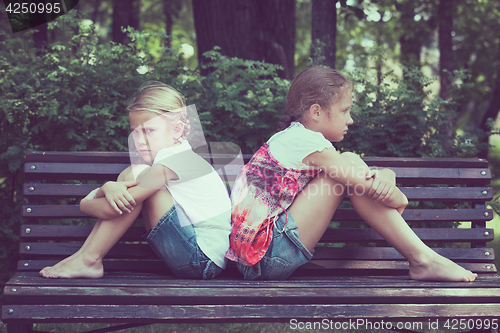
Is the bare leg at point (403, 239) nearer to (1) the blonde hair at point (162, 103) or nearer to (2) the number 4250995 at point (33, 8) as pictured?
(1) the blonde hair at point (162, 103)

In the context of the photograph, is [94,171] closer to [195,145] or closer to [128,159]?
[128,159]

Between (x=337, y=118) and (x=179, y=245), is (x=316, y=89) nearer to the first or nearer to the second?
(x=337, y=118)

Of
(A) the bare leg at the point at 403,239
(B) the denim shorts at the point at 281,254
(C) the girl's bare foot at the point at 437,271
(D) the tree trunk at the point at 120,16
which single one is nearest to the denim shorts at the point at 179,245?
(B) the denim shorts at the point at 281,254

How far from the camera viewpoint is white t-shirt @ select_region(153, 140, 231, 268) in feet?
7.52

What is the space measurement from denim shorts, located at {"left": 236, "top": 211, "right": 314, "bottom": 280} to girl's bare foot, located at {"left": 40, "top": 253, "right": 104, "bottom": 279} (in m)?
0.72

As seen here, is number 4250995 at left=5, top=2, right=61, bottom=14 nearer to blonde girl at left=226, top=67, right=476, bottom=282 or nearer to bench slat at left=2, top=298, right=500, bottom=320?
blonde girl at left=226, top=67, right=476, bottom=282

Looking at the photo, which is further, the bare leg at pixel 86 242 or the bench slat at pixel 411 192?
the bench slat at pixel 411 192

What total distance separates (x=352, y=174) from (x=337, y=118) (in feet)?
1.17

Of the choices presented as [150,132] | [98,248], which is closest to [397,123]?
[150,132]

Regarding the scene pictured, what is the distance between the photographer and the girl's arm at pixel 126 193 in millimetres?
2188

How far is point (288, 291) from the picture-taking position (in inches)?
78.0

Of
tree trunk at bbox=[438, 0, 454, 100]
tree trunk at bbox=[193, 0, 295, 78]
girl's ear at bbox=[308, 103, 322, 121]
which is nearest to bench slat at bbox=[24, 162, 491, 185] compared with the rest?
girl's ear at bbox=[308, 103, 322, 121]

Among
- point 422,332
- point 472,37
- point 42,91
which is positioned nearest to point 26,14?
point 42,91

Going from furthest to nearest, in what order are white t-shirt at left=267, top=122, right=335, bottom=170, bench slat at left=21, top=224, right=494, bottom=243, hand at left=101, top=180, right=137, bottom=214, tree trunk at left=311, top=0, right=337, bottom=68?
tree trunk at left=311, top=0, right=337, bottom=68
bench slat at left=21, top=224, right=494, bottom=243
white t-shirt at left=267, top=122, right=335, bottom=170
hand at left=101, top=180, right=137, bottom=214
